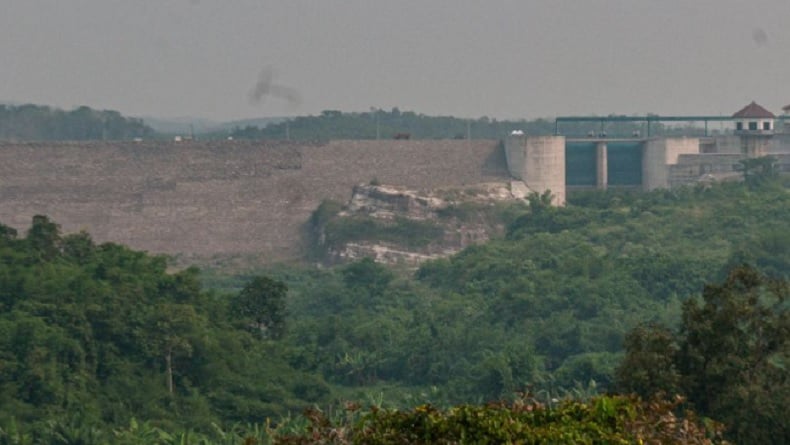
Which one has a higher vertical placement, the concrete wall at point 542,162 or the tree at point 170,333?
the concrete wall at point 542,162

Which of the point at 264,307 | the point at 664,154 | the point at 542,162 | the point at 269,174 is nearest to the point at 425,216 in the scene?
the point at 542,162

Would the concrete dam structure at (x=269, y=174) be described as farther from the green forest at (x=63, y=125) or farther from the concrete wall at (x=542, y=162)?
the green forest at (x=63, y=125)

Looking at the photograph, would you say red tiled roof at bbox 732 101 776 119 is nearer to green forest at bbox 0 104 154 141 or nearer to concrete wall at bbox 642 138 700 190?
concrete wall at bbox 642 138 700 190

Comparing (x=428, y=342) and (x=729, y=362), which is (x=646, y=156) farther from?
(x=729, y=362)

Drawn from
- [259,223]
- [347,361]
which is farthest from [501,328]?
[259,223]

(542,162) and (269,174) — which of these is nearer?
(542,162)

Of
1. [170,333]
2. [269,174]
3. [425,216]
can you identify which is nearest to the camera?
[170,333]

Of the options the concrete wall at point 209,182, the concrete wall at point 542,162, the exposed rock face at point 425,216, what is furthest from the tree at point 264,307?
the concrete wall at point 542,162
